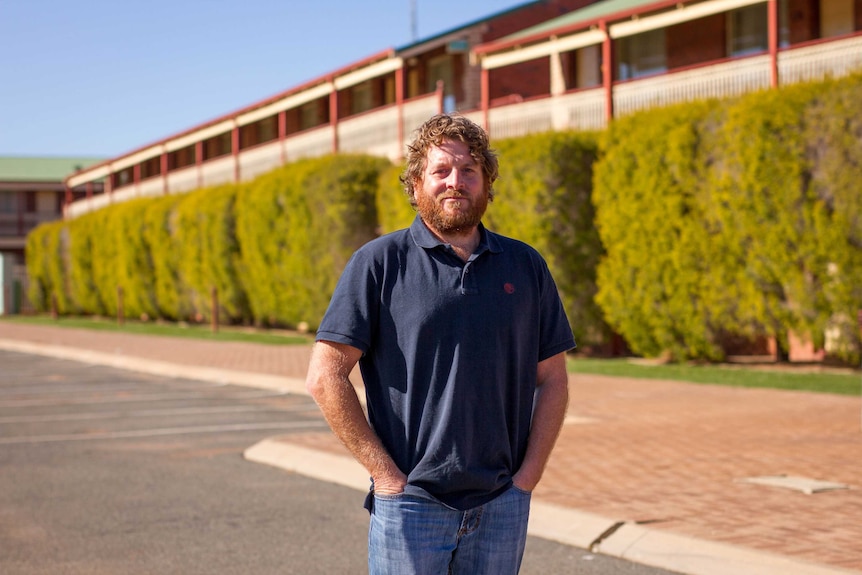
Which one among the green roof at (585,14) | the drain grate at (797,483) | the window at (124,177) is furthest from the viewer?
the window at (124,177)

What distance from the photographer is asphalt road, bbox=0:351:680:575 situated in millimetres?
6812

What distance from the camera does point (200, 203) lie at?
121 feet

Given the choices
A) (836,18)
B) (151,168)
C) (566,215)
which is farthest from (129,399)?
(151,168)

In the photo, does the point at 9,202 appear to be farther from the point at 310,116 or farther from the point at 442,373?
the point at 442,373

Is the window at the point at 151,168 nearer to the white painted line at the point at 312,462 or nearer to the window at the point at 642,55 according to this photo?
the window at the point at 642,55

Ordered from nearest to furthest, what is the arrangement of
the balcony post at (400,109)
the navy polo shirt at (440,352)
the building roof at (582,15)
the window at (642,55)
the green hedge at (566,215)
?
the navy polo shirt at (440,352) → the green hedge at (566,215) → the building roof at (582,15) → the window at (642,55) → the balcony post at (400,109)

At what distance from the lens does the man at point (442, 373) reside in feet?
10.7

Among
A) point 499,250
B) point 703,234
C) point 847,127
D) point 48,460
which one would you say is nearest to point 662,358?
point 703,234

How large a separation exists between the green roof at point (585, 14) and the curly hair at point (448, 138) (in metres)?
22.9

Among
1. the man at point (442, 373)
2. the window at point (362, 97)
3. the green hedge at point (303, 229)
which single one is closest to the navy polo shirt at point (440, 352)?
the man at point (442, 373)

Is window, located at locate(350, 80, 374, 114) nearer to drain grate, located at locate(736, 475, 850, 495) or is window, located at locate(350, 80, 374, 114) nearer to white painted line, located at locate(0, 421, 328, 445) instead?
white painted line, located at locate(0, 421, 328, 445)

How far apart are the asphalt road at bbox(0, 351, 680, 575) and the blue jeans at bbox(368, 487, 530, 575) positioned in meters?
3.22

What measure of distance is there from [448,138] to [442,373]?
0.69 meters

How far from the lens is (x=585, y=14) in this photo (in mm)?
29375
